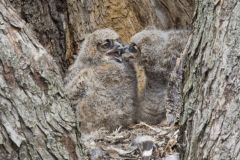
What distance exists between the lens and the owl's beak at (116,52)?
6.29 meters

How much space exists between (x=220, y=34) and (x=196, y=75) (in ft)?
0.96

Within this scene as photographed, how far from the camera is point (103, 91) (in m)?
6.01

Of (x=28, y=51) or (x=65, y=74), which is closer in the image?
(x=28, y=51)

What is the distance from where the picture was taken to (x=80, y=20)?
7.02 metres

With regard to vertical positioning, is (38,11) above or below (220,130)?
above

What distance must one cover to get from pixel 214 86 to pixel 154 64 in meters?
2.41

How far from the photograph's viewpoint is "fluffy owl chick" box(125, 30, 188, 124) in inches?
235

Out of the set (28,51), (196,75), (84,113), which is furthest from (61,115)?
(84,113)

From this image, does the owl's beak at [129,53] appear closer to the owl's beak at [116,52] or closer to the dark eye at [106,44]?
the owl's beak at [116,52]

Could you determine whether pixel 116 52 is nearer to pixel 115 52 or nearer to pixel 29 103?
pixel 115 52

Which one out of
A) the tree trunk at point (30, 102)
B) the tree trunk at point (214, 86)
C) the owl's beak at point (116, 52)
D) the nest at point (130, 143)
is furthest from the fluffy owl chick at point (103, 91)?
the tree trunk at point (30, 102)

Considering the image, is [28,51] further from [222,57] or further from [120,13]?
[120,13]

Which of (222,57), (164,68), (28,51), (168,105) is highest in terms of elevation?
(28,51)

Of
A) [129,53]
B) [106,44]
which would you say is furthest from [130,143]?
[106,44]
